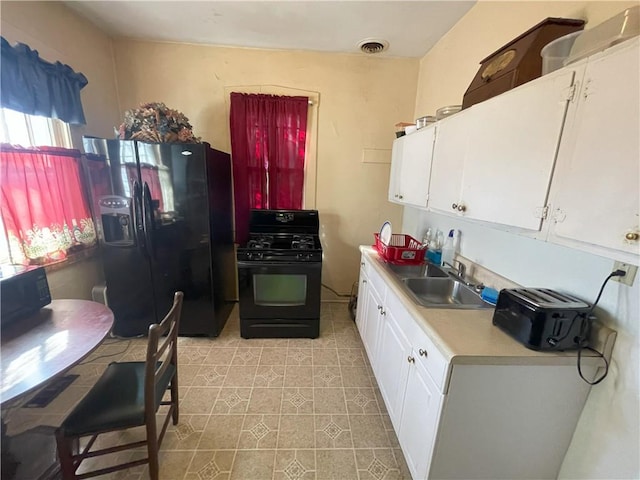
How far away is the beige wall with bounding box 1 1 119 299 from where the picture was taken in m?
1.74

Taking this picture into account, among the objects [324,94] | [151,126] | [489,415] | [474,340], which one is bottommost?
[489,415]

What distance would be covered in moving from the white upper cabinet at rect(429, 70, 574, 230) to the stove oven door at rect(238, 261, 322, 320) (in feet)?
4.36

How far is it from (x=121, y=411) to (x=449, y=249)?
214 cm

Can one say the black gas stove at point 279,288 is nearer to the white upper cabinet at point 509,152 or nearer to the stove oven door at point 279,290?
the stove oven door at point 279,290

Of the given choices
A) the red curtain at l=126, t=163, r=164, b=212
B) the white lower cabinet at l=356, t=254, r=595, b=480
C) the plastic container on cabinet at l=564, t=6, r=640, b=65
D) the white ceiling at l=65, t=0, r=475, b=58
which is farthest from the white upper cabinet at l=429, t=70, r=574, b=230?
the red curtain at l=126, t=163, r=164, b=212

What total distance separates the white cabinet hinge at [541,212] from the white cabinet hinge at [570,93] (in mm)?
349

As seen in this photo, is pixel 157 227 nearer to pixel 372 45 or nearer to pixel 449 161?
pixel 449 161

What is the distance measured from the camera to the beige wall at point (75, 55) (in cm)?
174

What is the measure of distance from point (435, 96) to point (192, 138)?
2.15m

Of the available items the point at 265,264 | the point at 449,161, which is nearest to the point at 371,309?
the point at 265,264

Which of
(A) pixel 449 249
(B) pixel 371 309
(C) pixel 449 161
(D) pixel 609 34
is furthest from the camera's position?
(B) pixel 371 309

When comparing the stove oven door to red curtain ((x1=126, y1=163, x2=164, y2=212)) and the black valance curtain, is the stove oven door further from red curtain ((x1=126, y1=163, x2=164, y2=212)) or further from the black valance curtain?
the black valance curtain

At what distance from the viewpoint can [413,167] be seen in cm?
205

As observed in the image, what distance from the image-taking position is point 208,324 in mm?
2459
